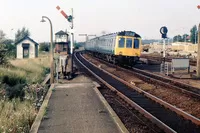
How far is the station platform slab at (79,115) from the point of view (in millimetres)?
7961

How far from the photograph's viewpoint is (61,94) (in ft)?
45.3

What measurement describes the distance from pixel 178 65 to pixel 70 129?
1623cm

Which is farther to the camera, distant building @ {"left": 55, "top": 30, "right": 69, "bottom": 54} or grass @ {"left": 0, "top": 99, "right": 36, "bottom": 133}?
distant building @ {"left": 55, "top": 30, "right": 69, "bottom": 54}

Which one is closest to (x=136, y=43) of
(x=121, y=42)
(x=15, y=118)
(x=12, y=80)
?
(x=121, y=42)

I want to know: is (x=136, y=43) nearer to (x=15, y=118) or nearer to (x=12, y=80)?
(x=12, y=80)

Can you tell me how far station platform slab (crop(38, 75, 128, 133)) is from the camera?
7.96 metres

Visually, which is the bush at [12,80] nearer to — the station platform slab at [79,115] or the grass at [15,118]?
the station platform slab at [79,115]

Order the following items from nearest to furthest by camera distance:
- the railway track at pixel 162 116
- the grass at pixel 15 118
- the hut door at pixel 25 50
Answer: the grass at pixel 15 118 → the railway track at pixel 162 116 → the hut door at pixel 25 50

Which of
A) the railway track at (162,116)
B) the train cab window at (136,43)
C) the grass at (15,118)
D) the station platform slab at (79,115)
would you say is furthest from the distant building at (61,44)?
the grass at (15,118)

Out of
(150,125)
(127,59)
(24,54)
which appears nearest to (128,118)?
(150,125)

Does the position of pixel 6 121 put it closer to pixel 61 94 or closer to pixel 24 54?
pixel 61 94

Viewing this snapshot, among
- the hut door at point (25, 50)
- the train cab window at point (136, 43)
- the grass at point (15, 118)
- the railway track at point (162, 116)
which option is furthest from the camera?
the hut door at point (25, 50)

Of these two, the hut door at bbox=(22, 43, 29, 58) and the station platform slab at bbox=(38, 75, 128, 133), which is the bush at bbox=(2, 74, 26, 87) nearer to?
the station platform slab at bbox=(38, 75, 128, 133)

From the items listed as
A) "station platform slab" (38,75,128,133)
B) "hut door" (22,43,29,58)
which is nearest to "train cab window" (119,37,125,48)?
"station platform slab" (38,75,128,133)
